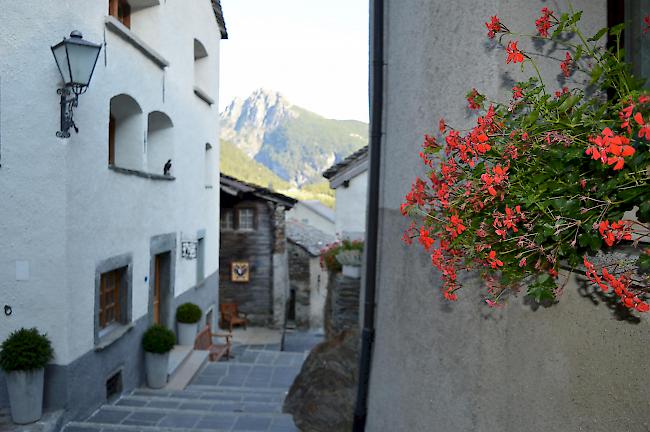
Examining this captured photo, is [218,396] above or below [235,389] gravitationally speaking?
above

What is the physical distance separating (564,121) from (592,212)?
1.21 ft

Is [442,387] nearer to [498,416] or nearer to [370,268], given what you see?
[498,416]

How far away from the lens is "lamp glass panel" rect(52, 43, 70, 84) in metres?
6.23

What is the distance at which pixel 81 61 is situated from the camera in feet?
20.4

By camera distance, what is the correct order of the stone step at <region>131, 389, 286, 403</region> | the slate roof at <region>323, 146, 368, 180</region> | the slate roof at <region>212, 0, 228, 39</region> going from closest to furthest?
the stone step at <region>131, 389, 286, 403</region>
the slate roof at <region>212, 0, 228, 39</region>
the slate roof at <region>323, 146, 368, 180</region>

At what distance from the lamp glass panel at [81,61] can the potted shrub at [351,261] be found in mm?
3913

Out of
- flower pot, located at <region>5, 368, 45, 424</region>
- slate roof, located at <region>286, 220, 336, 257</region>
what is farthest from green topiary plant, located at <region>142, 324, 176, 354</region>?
slate roof, located at <region>286, 220, 336, 257</region>

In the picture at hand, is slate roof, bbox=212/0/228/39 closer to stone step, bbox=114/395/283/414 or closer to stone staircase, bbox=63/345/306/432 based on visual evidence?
stone staircase, bbox=63/345/306/432

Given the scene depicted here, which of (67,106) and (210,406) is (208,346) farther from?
(67,106)

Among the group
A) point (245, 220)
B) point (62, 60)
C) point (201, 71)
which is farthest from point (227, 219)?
point (62, 60)

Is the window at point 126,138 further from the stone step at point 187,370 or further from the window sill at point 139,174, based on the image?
the stone step at point 187,370

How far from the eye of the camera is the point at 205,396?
30.0 ft

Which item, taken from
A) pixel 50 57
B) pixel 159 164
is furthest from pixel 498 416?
pixel 159 164

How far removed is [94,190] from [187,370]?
4.81 metres
